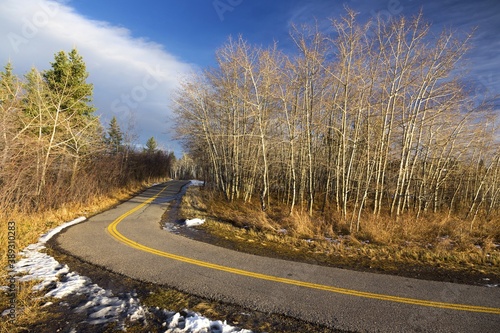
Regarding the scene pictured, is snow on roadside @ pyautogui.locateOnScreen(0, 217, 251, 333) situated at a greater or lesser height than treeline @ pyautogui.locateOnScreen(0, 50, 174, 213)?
lesser

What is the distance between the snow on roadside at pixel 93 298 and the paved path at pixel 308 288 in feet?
2.46

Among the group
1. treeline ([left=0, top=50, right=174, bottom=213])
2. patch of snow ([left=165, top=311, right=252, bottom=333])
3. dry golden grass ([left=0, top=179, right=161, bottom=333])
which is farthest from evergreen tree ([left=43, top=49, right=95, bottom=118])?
patch of snow ([left=165, top=311, right=252, bottom=333])

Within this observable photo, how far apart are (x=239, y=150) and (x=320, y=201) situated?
6890mm

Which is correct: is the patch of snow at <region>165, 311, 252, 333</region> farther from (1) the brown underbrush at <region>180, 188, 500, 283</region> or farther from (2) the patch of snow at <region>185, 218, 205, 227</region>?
(2) the patch of snow at <region>185, 218, 205, 227</region>

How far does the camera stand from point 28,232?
8984 mm

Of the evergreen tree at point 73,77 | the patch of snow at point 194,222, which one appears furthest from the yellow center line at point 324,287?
the evergreen tree at point 73,77

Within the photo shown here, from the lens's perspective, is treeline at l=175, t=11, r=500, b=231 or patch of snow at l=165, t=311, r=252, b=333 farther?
treeline at l=175, t=11, r=500, b=231

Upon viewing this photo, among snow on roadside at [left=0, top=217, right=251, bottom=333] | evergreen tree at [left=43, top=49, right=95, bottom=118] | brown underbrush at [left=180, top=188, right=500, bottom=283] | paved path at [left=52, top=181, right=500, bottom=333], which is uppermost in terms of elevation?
evergreen tree at [left=43, top=49, right=95, bottom=118]

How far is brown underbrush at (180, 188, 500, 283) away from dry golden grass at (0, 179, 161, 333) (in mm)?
5126

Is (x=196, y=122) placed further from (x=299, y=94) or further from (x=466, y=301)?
(x=466, y=301)

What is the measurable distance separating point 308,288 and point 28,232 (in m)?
8.98

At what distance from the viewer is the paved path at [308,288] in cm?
431

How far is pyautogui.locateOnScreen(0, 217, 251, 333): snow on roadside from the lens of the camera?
161 inches

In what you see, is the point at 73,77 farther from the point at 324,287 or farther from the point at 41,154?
the point at 324,287
